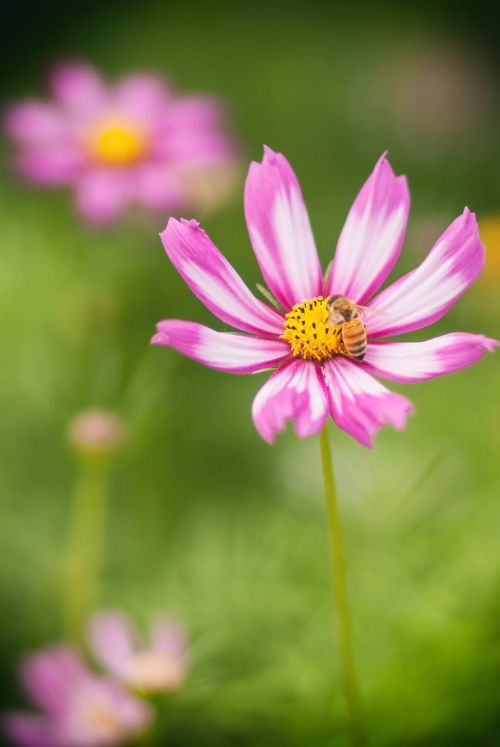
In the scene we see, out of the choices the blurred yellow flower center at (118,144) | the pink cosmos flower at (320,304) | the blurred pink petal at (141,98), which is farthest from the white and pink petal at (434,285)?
the blurred pink petal at (141,98)

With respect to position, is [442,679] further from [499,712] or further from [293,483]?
[293,483]

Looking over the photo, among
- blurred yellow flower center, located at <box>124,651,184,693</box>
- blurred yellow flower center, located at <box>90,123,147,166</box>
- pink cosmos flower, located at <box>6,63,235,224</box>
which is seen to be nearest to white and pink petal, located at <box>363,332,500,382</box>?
blurred yellow flower center, located at <box>124,651,184,693</box>

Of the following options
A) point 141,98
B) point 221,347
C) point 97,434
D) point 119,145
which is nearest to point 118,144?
point 119,145

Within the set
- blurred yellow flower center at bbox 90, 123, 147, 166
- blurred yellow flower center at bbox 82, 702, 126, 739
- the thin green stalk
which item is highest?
blurred yellow flower center at bbox 90, 123, 147, 166

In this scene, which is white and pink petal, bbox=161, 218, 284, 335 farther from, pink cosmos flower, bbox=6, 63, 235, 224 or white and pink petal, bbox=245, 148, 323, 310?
pink cosmos flower, bbox=6, 63, 235, 224

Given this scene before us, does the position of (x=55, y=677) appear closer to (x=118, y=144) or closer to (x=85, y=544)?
(x=85, y=544)

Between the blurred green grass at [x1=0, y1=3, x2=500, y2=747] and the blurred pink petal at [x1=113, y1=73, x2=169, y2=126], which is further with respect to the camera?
the blurred pink petal at [x1=113, y1=73, x2=169, y2=126]
